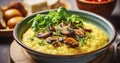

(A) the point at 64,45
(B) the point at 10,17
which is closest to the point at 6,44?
(B) the point at 10,17

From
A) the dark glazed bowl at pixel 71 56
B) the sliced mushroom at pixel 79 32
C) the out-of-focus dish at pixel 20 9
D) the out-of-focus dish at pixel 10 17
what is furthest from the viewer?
the out-of-focus dish at pixel 20 9

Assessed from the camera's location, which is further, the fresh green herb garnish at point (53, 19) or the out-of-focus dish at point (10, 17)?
the out-of-focus dish at point (10, 17)

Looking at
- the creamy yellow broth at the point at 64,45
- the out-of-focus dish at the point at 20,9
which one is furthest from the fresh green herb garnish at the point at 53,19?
the out-of-focus dish at the point at 20,9

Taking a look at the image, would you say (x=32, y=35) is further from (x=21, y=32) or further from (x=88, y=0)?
(x=88, y=0)

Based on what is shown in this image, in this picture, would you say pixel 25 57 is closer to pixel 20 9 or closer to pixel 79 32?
pixel 79 32

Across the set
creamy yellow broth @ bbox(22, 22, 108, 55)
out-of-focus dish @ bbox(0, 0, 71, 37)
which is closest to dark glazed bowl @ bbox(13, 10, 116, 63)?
creamy yellow broth @ bbox(22, 22, 108, 55)

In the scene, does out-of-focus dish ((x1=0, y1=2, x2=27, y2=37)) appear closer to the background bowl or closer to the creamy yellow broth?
the creamy yellow broth

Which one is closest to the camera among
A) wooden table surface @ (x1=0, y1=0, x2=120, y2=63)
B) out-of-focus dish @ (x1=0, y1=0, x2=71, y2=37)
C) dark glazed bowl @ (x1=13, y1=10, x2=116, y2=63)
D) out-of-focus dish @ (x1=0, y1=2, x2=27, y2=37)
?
dark glazed bowl @ (x1=13, y1=10, x2=116, y2=63)

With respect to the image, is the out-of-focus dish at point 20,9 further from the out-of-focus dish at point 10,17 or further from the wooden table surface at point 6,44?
the wooden table surface at point 6,44
